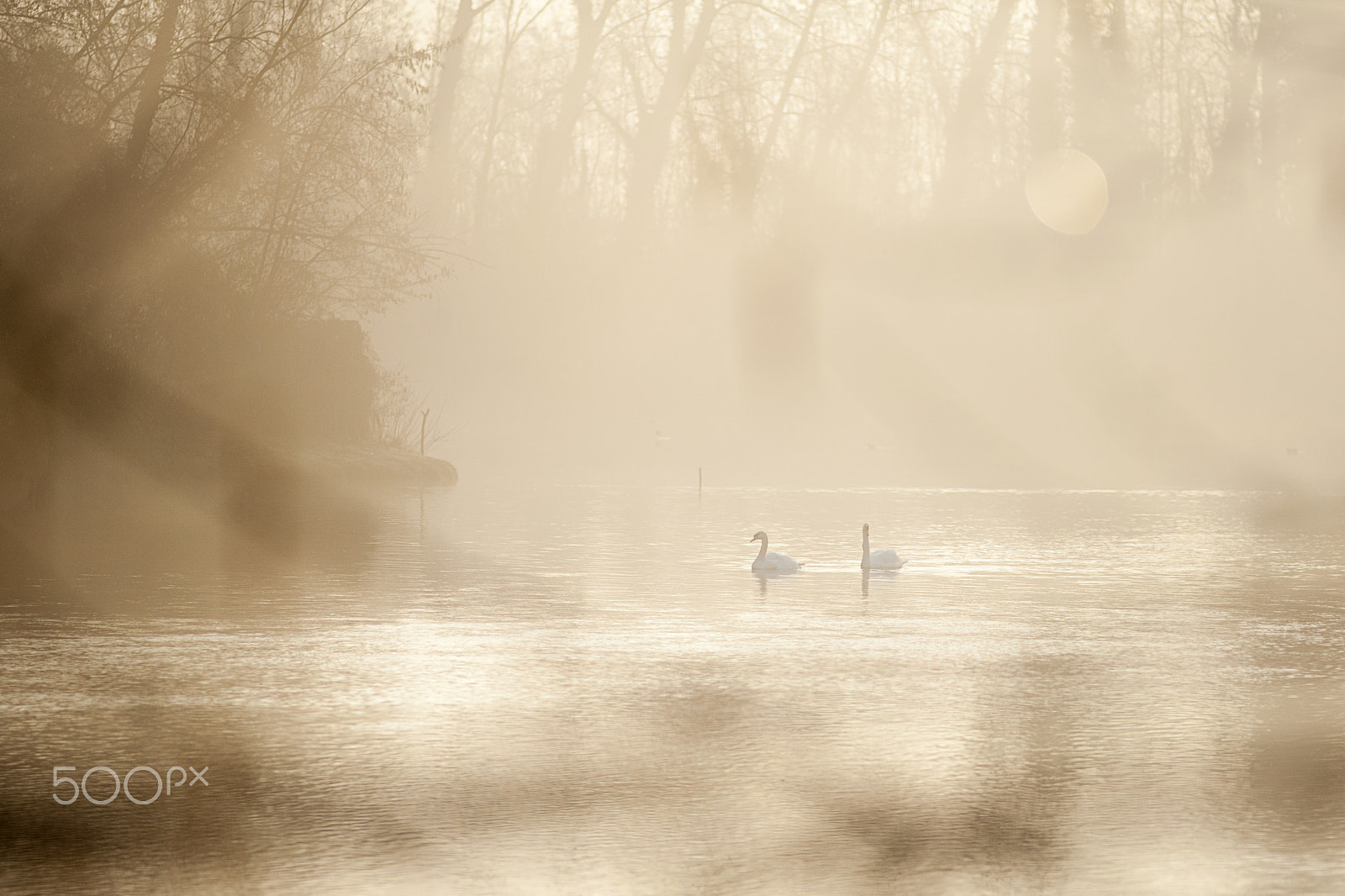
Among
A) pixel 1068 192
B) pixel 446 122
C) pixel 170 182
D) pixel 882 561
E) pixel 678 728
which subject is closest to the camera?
pixel 678 728

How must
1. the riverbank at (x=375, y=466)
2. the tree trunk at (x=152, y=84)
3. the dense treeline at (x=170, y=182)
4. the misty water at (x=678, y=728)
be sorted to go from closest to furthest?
the misty water at (x=678, y=728)
the dense treeline at (x=170, y=182)
the tree trunk at (x=152, y=84)
the riverbank at (x=375, y=466)

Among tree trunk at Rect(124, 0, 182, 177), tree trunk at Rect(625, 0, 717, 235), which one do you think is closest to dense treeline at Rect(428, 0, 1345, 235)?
tree trunk at Rect(625, 0, 717, 235)

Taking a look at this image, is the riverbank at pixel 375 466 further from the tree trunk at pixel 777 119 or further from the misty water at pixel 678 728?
the tree trunk at pixel 777 119

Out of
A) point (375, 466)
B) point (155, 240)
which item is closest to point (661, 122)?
point (375, 466)

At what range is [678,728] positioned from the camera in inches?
380

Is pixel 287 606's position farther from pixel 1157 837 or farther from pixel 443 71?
pixel 443 71

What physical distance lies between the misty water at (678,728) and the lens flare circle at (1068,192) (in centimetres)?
3850

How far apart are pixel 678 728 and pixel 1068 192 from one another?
4965cm

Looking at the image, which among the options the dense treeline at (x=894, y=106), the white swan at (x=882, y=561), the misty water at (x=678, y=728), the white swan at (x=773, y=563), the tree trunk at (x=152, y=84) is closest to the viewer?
the misty water at (x=678, y=728)

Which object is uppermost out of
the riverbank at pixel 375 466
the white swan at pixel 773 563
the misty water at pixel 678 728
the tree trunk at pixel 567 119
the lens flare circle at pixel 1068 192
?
the tree trunk at pixel 567 119

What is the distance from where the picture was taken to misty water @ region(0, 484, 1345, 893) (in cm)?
692

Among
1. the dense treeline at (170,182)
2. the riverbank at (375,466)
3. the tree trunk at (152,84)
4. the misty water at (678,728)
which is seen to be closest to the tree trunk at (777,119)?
the riverbank at (375,466)

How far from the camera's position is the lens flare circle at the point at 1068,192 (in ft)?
182

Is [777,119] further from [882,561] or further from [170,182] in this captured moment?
[882,561]
